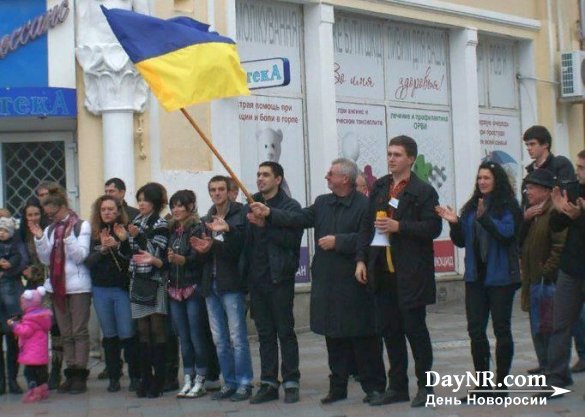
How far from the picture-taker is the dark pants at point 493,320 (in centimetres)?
1001

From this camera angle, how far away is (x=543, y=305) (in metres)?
10.9

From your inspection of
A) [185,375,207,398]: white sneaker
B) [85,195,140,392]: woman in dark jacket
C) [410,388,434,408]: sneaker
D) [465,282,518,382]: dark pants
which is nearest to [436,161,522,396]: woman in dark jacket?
[465,282,518,382]: dark pants

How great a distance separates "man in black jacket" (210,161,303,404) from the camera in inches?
428

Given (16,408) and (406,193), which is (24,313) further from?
(406,193)

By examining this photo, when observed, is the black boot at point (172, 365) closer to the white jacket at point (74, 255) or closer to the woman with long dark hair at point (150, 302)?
the woman with long dark hair at point (150, 302)

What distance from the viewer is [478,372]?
403 inches

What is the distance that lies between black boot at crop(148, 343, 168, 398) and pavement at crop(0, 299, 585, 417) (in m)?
0.10

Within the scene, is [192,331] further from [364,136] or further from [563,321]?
[364,136]

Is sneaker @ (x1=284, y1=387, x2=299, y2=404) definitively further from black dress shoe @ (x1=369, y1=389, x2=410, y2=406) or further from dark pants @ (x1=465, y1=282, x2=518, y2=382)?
dark pants @ (x1=465, y1=282, x2=518, y2=382)

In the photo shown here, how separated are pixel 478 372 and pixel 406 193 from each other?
1550 mm

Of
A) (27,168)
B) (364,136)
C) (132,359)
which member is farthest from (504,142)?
(132,359)

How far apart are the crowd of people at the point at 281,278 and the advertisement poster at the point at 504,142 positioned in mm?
8910

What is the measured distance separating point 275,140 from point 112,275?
18.7 feet

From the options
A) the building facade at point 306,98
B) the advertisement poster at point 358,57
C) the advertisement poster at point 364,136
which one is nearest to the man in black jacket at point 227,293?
the building facade at point 306,98
